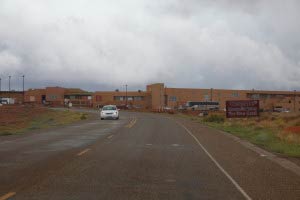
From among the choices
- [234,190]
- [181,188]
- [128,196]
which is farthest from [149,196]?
[234,190]

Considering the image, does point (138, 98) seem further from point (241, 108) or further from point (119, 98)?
point (241, 108)

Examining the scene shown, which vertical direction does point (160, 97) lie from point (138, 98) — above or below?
below

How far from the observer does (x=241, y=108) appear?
49.8 metres

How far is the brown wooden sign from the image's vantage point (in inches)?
1946

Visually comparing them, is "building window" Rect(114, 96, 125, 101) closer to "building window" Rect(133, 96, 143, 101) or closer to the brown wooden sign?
"building window" Rect(133, 96, 143, 101)

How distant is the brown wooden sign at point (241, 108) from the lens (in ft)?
162

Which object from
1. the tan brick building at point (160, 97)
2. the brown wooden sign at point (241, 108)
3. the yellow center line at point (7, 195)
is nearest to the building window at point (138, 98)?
the tan brick building at point (160, 97)

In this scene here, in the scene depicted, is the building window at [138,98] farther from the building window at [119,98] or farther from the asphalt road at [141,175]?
the asphalt road at [141,175]

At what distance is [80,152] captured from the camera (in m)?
18.7

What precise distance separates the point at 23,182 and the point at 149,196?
321 centimetres

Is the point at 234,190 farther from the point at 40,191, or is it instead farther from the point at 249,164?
the point at 249,164

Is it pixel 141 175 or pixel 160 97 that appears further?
pixel 160 97

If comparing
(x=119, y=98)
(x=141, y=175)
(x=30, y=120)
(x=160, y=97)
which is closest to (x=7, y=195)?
(x=141, y=175)

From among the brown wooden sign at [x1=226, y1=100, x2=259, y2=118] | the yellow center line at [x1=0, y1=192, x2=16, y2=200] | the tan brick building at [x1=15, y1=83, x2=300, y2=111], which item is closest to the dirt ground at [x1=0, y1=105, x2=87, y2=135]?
the brown wooden sign at [x1=226, y1=100, x2=259, y2=118]
